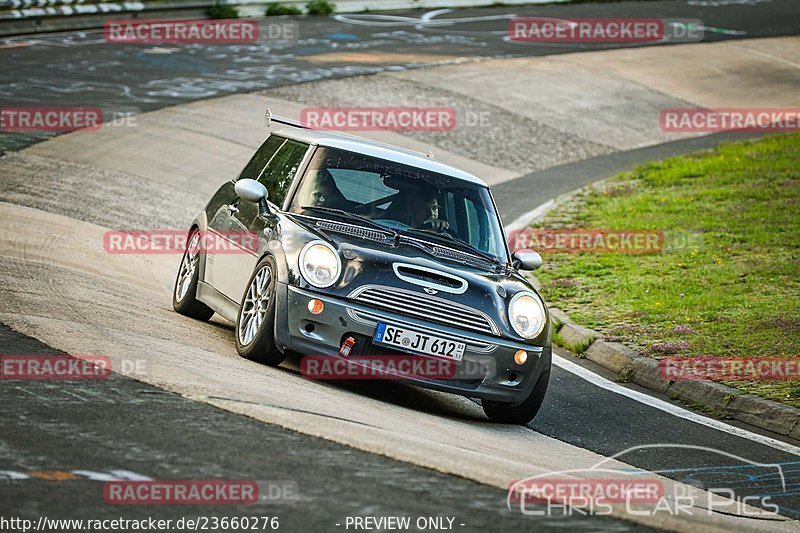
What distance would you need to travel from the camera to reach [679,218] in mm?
17016

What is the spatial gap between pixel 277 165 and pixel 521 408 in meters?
2.85

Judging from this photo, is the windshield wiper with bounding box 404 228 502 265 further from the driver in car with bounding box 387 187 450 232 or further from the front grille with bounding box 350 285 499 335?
the front grille with bounding box 350 285 499 335

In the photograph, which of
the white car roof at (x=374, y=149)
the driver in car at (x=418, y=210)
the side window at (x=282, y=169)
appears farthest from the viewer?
the white car roof at (x=374, y=149)

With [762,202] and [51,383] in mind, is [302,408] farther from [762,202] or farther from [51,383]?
[762,202]

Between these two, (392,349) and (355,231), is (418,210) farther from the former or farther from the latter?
(392,349)

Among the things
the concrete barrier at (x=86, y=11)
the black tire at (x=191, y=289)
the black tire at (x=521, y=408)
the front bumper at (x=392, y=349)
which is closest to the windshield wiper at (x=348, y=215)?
the front bumper at (x=392, y=349)

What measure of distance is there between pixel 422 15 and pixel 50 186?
22401mm

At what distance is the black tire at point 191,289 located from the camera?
10078 mm

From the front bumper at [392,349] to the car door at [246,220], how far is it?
99 centimetres

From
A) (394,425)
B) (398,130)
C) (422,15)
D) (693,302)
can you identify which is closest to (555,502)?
(394,425)

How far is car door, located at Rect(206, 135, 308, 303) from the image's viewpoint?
9039mm

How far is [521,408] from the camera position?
27.7 feet

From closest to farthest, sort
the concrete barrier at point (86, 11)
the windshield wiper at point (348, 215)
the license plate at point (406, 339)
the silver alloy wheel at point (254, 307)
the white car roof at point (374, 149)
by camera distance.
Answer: the license plate at point (406, 339) → the silver alloy wheel at point (254, 307) → the windshield wiper at point (348, 215) → the white car roof at point (374, 149) → the concrete barrier at point (86, 11)

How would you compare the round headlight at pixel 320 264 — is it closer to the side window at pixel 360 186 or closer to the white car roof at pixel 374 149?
the side window at pixel 360 186
